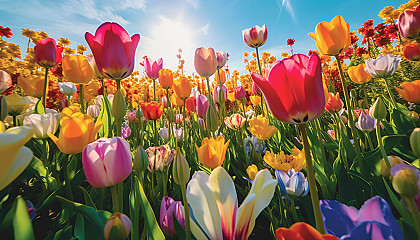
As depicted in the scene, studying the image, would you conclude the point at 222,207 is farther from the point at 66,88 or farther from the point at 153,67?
the point at 66,88

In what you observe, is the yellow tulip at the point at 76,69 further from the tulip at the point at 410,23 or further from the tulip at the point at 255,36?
the tulip at the point at 410,23

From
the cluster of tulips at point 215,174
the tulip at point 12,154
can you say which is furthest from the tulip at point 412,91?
the tulip at point 12,154

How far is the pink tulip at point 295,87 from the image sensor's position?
398mm

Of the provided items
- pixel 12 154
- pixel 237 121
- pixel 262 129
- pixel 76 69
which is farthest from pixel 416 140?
pixel 76 69

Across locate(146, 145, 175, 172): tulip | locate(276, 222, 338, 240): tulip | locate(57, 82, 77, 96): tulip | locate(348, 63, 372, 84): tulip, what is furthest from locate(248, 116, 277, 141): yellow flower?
locate(57, 82, 77, 96): tulip

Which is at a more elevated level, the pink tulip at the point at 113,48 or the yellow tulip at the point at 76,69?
the yellow tulip at the point at 76,69

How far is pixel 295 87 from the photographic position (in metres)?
0.42

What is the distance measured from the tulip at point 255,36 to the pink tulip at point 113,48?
4.01 ft

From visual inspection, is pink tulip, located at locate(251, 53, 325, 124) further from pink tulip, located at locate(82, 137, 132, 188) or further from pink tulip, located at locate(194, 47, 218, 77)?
pink tulip, located at locate(194, 47, 218, 77)

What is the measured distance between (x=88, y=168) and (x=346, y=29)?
41.3 inches

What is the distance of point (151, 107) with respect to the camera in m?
1.59

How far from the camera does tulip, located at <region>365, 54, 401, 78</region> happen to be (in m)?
1.40

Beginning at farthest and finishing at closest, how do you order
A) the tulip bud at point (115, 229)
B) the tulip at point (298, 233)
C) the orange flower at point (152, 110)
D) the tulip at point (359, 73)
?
the tulip at point (359, 73)
the orange flower at point (152, 110)
the tulip bud at point (115, 229)
the tulip at point (298, 233)

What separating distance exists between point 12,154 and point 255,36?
171 cm
